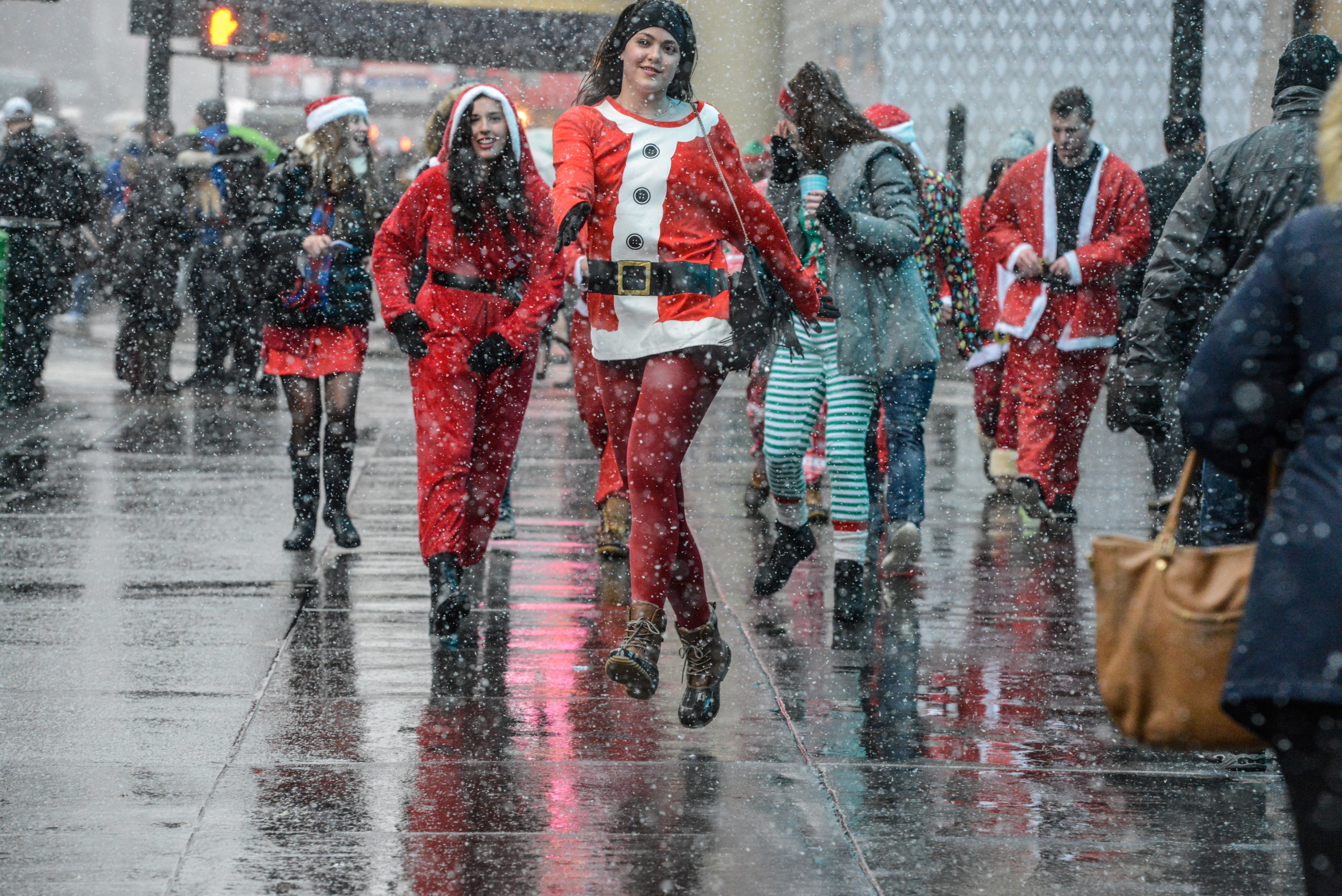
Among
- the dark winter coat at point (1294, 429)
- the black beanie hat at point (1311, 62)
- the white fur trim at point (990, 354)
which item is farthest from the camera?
the white fur trim at point (990, 354)

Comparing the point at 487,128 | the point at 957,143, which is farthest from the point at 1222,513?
the point at 957,143

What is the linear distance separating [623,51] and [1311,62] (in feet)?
6.65

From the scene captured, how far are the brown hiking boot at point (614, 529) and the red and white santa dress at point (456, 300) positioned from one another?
4.40 ft

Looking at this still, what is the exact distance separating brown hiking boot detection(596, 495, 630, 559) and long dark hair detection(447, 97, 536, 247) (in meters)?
1.68

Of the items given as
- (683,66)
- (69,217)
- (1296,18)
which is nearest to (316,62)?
(69,217)

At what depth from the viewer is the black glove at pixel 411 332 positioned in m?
6.12

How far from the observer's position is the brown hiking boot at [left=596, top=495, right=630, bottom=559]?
7605 mm

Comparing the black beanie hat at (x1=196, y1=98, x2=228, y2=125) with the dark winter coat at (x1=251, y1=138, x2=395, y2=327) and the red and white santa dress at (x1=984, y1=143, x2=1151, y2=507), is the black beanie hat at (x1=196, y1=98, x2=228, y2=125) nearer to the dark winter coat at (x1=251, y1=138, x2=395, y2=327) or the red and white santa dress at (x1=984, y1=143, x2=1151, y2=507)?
the dark winter coat at (x1=251, y1=138, x2=395, y2=327)

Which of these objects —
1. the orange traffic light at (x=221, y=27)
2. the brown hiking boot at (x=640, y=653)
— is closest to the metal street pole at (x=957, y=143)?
the orange traffic light at (x=221, y=27)

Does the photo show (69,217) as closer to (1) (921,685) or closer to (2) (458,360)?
(2) (458,360)

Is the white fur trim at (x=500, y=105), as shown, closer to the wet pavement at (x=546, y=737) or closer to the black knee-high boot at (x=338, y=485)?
the wet pavement at (x=546, y=737)

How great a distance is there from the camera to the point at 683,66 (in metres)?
5.04

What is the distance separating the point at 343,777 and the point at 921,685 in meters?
1.92

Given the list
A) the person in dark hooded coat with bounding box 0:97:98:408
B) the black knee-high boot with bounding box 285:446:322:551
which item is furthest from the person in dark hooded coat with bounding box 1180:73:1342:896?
the person in dark hooded coat with bounding box 0:97:98:408
